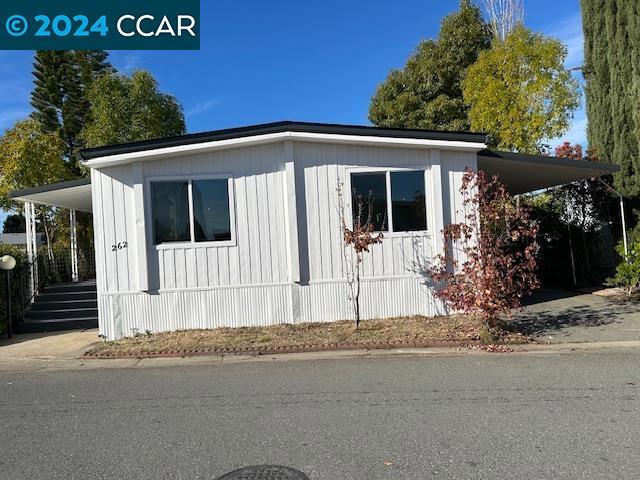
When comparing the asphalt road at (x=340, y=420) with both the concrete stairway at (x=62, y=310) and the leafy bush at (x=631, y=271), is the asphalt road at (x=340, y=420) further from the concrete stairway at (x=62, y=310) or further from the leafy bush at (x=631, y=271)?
the leafy bush at (x=631, y=271)

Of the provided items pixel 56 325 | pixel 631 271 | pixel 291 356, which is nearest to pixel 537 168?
pixel 631 271

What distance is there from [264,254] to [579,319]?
6.06 meters

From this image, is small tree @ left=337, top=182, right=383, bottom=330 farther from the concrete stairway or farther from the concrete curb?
the concrete stairway

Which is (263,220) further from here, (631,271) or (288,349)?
(631,271)

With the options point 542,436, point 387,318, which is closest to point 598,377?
point 542,436

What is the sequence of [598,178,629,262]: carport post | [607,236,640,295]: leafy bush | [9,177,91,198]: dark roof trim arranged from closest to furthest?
[9,177,91,198]: dark roof trim, [607,236,640,295]: leafy bush, [598,178,629,262]: carport post

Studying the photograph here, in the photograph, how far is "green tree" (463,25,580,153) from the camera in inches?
556

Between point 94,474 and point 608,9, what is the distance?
14742 mm

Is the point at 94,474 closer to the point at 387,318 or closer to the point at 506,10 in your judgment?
the point at 387,318

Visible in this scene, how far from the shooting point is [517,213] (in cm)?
821

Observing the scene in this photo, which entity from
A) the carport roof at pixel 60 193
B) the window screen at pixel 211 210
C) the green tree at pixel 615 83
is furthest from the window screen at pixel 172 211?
the green tree at pixel 615 83

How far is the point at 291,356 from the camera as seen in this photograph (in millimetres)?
7855

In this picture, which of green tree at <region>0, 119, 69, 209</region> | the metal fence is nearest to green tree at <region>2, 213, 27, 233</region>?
green tree at <region>0, 119, 69, 209</region>

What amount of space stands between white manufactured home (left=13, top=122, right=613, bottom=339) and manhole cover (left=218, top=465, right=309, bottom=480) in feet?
19.8
